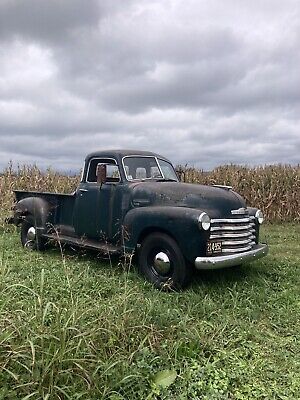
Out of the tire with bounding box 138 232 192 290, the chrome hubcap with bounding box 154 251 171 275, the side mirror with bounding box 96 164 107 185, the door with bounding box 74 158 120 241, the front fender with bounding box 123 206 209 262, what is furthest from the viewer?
the door with bounding box 74 158 120 241

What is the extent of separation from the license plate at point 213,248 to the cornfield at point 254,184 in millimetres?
8649

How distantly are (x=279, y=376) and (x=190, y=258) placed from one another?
6.77ft

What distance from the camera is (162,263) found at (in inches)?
220

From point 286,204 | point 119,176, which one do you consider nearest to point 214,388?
point 119,176

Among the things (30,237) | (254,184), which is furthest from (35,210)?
(254,184)

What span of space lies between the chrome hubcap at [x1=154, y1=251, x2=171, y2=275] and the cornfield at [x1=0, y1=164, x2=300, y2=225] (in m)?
8.60

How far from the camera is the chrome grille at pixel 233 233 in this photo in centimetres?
549

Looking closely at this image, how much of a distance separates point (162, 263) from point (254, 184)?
33.1 ft

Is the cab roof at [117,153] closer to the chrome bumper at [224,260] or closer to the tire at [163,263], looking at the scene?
the tire at [163,263]

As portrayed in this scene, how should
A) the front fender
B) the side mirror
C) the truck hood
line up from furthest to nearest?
the side mirror, the truck hood, the front fender

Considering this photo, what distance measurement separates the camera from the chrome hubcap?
555 centimetres

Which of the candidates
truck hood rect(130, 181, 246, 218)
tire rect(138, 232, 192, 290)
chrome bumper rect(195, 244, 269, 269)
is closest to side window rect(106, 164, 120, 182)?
truck hood rect(130, 181, 246, 218)

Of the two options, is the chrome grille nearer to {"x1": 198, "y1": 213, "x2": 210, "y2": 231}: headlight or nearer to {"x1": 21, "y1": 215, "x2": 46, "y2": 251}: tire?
{"x1": 198, "y1": 213, "x2": 210, "y2": 231}: headlight

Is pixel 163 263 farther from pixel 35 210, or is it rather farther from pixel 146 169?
pixel 35 210
